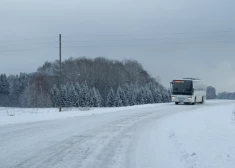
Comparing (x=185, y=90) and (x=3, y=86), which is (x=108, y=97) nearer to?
(x=3, y=86)

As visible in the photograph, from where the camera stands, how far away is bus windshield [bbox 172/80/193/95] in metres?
45.9

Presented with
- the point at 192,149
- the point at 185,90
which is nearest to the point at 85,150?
the point at 192,149

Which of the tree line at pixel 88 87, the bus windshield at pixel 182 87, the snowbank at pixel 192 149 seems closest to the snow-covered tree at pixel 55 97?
the tree line at pixel 88 87

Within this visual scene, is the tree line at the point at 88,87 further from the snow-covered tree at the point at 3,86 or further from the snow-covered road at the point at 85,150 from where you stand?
the snow-covered road at the point at 85,150

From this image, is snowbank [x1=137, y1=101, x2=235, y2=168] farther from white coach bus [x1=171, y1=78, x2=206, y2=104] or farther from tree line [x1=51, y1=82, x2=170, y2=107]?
tree line [x1=51, y1=82, x2=170, y2=107]

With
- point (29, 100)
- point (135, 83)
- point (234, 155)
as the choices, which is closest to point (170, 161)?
point (234, 155)

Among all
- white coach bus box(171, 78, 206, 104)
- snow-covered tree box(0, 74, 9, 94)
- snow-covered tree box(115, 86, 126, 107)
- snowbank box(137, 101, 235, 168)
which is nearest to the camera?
snowbank box(137, 101, 235, 168)

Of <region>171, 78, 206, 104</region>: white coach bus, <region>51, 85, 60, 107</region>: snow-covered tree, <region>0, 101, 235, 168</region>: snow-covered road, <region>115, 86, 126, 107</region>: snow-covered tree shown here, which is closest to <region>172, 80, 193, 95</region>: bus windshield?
<region>171, 78, 206, 104</region>: white coach bus

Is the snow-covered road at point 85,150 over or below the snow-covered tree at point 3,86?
below

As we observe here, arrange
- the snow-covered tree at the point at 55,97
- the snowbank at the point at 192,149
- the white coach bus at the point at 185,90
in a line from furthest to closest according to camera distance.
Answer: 1. the snow-covered tree at the point at 55,97
2. the white coach bus at the point at 185,90
3. the snowbank at the point at 192,149

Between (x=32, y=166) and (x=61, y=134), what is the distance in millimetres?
7129

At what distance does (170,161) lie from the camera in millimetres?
9883

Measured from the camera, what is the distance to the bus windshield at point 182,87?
45875 mm

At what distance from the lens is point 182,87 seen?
46.2 metres
